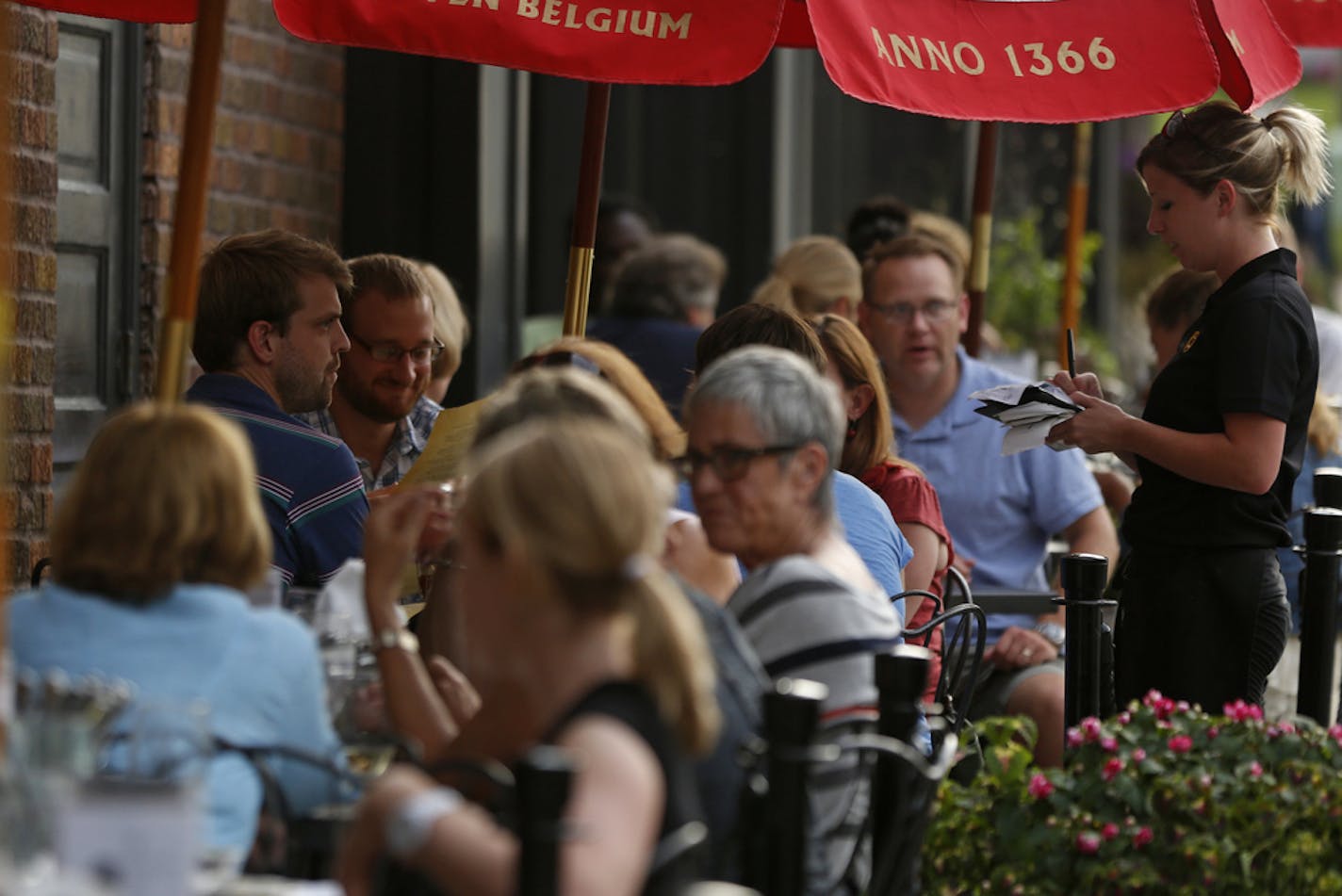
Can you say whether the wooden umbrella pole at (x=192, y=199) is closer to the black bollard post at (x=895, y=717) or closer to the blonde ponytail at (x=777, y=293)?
the black bollard post at (x=895, y=717)

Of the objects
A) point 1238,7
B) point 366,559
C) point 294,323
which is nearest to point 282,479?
point 294,323

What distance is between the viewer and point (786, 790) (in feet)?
7.69

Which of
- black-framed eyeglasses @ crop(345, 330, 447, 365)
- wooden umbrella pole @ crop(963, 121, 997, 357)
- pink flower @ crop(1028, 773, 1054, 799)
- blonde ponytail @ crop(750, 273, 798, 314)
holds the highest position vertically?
wooden umbrella pole @ crop(963, 121, 997, 357)

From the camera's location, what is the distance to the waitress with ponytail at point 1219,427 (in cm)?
392

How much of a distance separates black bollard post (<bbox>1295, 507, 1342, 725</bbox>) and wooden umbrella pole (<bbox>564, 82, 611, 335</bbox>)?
1.80 meters

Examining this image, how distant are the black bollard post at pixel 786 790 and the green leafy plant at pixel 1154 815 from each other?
2.90 ft

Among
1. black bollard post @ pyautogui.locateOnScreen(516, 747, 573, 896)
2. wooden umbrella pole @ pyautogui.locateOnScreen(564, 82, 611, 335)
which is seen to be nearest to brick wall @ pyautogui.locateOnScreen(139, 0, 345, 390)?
wooden umbrella pole @ pyautogui.locateOnScreen(564, 82, 611, 335)

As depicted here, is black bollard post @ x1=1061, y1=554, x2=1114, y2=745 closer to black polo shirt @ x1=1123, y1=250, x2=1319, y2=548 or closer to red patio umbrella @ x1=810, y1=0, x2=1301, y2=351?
black polo shirt @ x1=1123, y1=250, x2=1319, y2=548

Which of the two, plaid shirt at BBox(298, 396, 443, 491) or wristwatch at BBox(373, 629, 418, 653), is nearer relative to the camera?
wristwatch at BBox(373, 629, 418, 653)

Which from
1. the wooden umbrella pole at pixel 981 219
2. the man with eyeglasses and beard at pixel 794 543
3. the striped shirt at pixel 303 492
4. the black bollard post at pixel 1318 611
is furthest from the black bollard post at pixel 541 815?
the wooden umbrella pole at pixel 981 219

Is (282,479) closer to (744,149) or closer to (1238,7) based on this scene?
(1238,7)

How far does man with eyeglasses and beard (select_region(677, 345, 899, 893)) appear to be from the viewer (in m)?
2.74

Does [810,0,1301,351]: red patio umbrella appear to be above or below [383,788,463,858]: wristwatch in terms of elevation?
above

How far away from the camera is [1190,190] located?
407 centimetres
